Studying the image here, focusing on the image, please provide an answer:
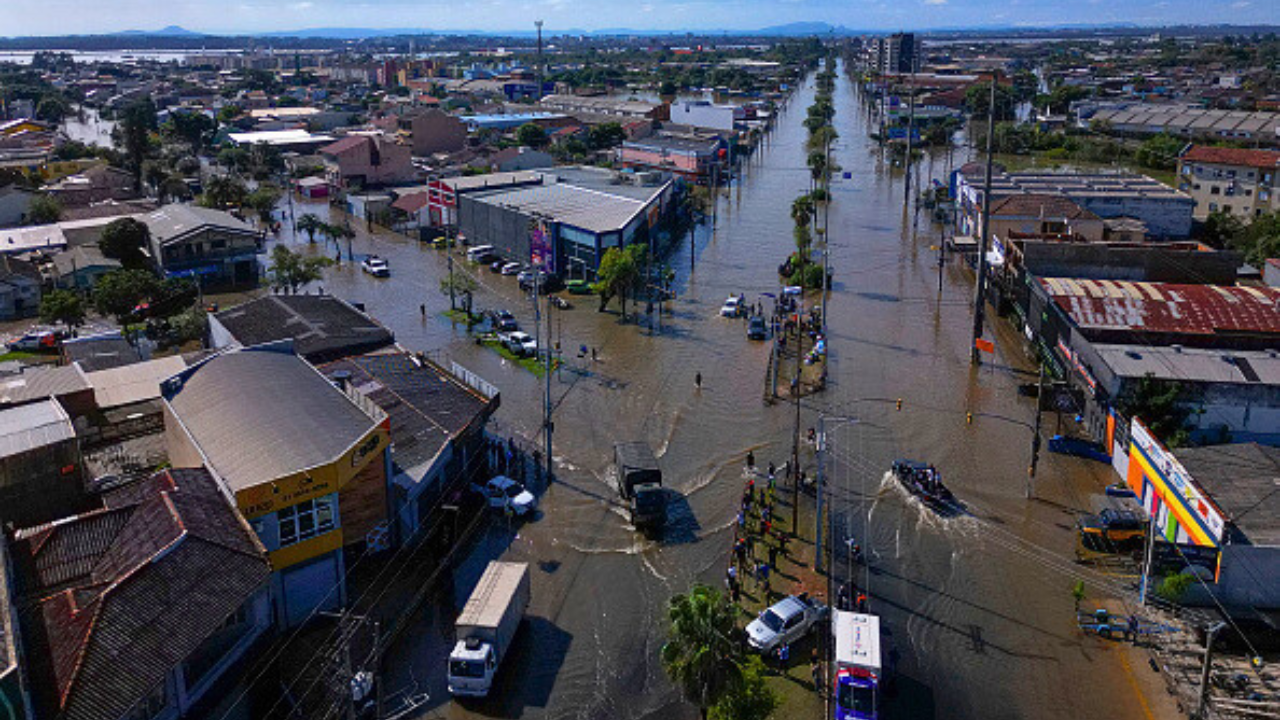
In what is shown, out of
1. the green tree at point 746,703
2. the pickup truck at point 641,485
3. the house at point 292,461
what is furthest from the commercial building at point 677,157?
the green tree at point 746,703

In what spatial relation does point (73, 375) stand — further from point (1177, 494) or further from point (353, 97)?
point (353, 97)

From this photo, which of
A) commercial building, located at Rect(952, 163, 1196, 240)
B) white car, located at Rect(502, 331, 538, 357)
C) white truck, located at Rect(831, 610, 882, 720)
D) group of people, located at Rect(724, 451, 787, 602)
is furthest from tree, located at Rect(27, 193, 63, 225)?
white truck, located at Rect(831, 610, 882, 720)

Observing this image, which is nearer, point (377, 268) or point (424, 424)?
point (424, 424)

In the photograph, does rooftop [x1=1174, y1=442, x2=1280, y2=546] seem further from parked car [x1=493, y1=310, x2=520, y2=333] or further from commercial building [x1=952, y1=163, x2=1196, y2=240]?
commercial building [x1=952, y1=163, x2=1196, y2=240]

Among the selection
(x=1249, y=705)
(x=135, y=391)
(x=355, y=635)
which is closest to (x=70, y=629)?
(x=355, y=635)

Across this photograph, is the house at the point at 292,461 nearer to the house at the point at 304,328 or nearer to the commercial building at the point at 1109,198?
the house at the point at 304,328

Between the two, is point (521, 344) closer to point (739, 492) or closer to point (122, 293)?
point (739, 492)

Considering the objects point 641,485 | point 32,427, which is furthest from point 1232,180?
point 32,427
